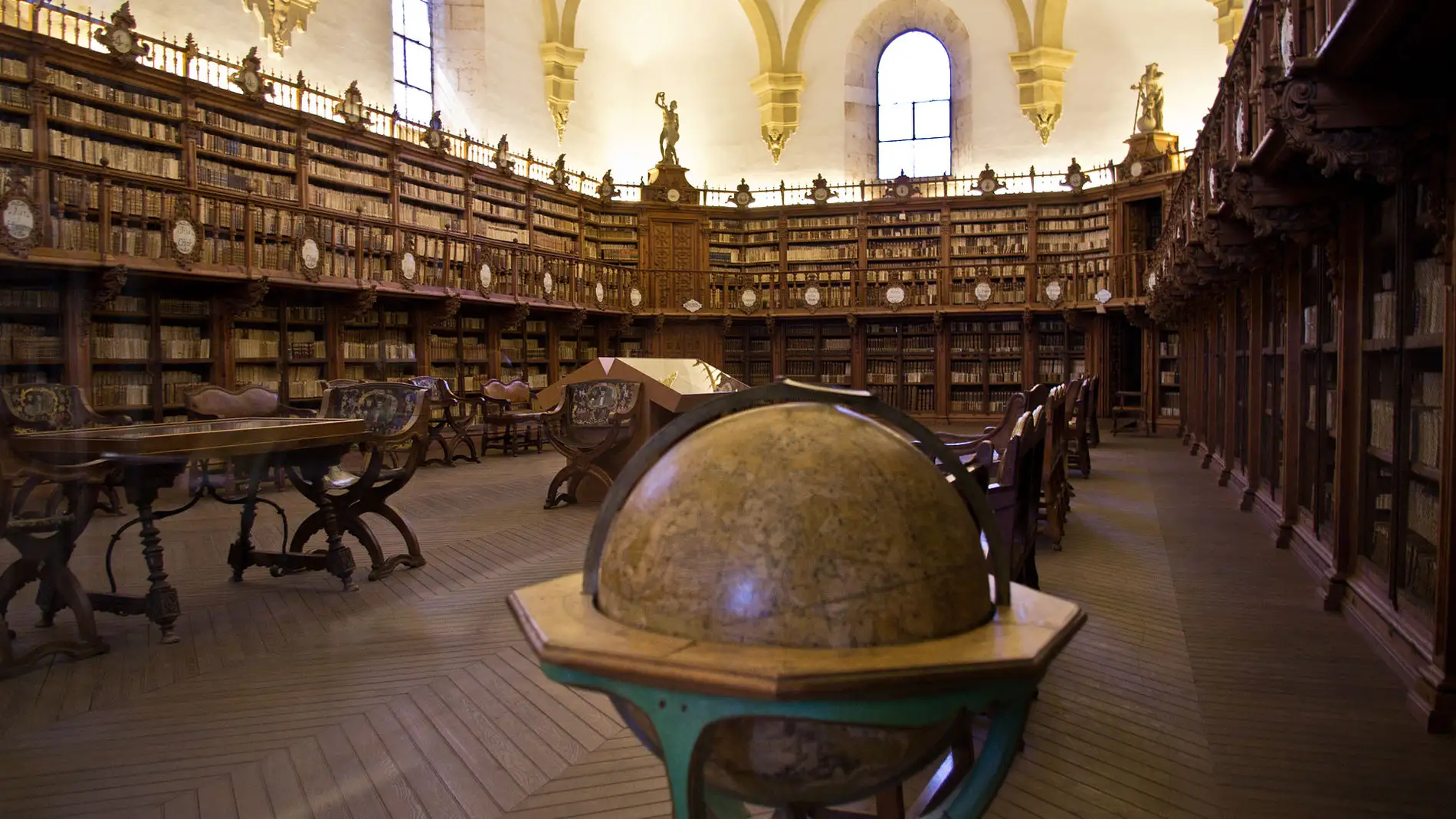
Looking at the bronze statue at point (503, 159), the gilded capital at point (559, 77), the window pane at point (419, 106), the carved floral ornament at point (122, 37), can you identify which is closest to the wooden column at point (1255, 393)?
the carved floral ornament at point (122, 37)

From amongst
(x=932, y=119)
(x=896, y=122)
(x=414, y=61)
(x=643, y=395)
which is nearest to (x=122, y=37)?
(x=414, y=61)

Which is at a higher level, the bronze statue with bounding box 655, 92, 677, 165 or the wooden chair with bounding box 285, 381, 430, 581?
the bronze statue with bounding box 655, 92, 677, 165

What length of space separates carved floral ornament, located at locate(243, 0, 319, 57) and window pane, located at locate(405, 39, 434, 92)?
2443 mm

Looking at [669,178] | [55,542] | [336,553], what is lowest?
[336,553]

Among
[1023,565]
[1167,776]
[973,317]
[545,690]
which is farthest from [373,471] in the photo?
[973,317]

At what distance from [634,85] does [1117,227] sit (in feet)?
31.3

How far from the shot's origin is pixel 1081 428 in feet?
24.5

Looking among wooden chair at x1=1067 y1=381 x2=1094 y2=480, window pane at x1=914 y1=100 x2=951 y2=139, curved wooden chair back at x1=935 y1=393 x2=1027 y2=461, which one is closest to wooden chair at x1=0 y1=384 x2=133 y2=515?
curved wooden chair back at x1=935 y1=393 x2=1027 y2=461

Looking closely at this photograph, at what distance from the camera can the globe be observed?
3.28ft

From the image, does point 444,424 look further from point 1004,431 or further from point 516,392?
point 1004,431

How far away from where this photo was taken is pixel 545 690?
2.77 metres

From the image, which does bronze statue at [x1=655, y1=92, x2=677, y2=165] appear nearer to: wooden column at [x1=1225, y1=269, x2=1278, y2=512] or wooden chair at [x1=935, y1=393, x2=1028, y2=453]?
wooden column at [x1=1225, y1=269, x2=1278, y2=512]

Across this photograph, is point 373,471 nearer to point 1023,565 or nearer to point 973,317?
point 1023,565

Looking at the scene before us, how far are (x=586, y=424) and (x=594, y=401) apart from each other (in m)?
0.19
